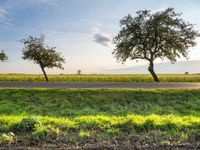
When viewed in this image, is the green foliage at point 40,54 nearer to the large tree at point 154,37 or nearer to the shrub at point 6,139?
the large tree at point 154,37

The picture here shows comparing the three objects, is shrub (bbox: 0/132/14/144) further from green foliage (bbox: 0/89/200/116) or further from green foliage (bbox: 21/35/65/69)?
green foliage (bbox: 21/35/65/69)

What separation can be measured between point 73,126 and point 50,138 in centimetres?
124

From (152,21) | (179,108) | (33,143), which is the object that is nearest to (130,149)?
(33,143)

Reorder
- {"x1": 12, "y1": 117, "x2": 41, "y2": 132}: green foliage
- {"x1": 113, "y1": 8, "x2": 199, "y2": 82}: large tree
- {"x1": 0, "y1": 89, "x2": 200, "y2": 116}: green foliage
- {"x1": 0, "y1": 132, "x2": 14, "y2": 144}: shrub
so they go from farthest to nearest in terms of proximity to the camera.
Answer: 1. {"x1": 113, "y1": 8, "x2": 199, "y2": 82}: large tree
2. {"x1": 0, "y1": 89, "x2": 200, "y2": 116}: green foliage
3. {"x1": 12, "y1": 117, "x2": 41, "y2": 132}: green foliage
4. {"x1": 0, "y1": 132, "x2": 14, "y2": 144}: shrub

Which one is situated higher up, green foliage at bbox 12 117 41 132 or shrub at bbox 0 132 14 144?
green foliage at bbox 12 117 41 132

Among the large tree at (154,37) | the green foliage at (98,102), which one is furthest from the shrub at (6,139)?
the large tree at (154,37)

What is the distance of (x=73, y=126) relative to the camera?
9289 mm

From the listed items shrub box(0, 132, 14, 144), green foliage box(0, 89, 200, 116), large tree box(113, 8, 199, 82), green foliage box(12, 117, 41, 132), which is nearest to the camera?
shrub box(0, 132, 14, 144)

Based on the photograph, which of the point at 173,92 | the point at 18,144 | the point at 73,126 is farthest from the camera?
the point at 173,92

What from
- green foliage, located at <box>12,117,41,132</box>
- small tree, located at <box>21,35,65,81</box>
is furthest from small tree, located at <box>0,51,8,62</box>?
green foliage, located at <box>12,117,41,132</box>

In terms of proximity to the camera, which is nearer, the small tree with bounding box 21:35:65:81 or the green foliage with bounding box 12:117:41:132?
the green foliage with bounding box 12:117:41:132

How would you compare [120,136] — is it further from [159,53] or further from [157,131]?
[159,53]

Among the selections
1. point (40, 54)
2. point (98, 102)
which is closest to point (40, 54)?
point (40, 54)

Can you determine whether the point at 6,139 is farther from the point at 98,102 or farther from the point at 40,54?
the point at 40,54
